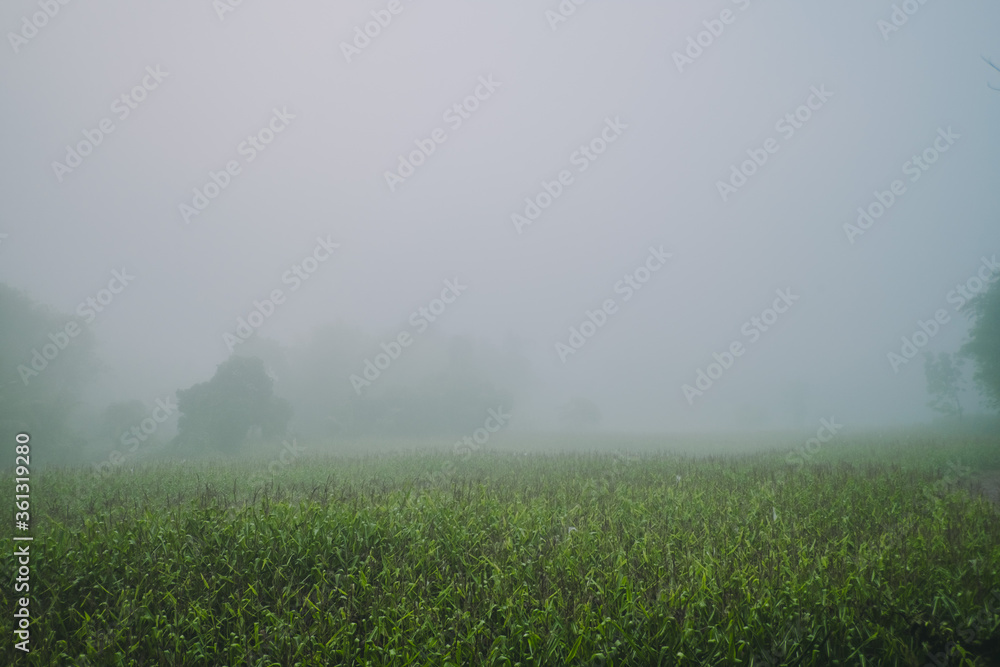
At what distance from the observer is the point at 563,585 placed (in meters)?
5.20

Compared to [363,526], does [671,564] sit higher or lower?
lower

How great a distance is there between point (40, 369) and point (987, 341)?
2653 inches

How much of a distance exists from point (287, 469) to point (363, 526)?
13386mm

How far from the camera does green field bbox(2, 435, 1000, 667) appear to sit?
397cm

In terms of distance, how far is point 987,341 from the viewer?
30516 millimetres

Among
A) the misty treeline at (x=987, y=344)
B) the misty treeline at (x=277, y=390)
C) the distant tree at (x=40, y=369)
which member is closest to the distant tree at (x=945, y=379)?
the misty treeline at (x=277, y=390)

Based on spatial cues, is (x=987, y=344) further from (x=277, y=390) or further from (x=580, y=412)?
(x=277, y=390)

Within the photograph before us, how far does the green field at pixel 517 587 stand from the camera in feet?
13.0

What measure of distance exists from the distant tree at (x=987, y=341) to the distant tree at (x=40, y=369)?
5981 centimetres

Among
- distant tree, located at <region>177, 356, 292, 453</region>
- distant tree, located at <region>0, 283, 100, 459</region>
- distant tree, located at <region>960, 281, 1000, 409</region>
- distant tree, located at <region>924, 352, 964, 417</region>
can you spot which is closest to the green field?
distant tree, located at <region>0, 283, 100, 459</region>

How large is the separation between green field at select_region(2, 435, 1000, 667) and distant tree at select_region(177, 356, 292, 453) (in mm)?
28846

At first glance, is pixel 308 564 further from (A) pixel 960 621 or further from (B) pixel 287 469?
(B) pixel 287 469

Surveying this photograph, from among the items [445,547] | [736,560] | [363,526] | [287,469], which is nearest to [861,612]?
[736,560]

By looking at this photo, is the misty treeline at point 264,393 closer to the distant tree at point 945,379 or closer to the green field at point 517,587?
the green field at point 517,587
